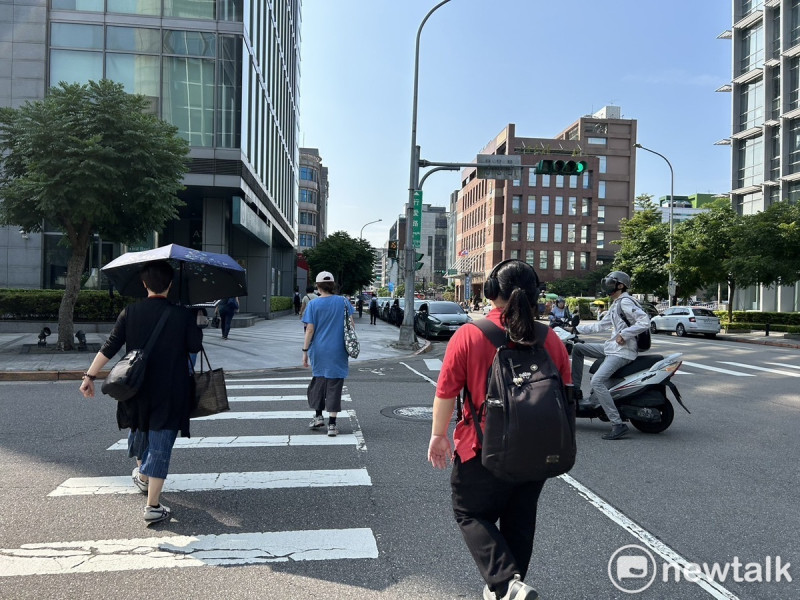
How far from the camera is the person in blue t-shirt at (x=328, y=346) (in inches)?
273

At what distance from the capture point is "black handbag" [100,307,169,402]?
405cm

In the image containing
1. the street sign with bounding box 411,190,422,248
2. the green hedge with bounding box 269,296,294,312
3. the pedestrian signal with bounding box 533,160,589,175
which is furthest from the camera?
the green hedge with bounding box 269,296,294,312

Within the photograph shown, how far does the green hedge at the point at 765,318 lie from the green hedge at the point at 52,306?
32.3m

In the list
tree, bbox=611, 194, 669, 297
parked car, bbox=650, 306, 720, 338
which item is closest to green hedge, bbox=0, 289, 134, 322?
parked car, bbox=650, 306, 720, 338

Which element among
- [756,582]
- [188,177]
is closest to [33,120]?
[188,177]

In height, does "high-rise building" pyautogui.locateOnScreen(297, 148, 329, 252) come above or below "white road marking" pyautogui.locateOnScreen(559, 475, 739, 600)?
above

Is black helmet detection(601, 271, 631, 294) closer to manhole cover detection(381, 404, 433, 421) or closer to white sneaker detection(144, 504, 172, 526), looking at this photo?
manhole cover detection(381, 404, 433, 421)

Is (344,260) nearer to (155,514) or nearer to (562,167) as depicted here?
(562,167)

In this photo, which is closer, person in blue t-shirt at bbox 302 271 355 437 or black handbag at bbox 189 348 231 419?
black handbag at bbox 189 348 231 419

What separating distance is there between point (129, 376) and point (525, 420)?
273 centimetres

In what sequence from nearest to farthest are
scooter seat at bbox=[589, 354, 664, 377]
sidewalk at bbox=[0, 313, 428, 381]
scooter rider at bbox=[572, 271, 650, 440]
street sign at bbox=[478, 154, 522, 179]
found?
scooter rider at bbox=[572, 271, 650, 440] → scooter seat at bbox=[589, 354, 664, 377] → sidewalk at bbox=[0, 313, 428, 381] → street sign at bbox=[478, 154, 522, 179]

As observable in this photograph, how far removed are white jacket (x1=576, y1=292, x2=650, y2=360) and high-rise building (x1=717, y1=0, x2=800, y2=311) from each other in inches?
1370

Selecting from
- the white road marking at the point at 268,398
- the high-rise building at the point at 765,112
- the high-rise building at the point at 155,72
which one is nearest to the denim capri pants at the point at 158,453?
the white road marking at the point at 268,398

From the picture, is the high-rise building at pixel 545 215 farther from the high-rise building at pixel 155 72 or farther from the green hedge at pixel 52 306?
the green hedge at pixel 52 306
